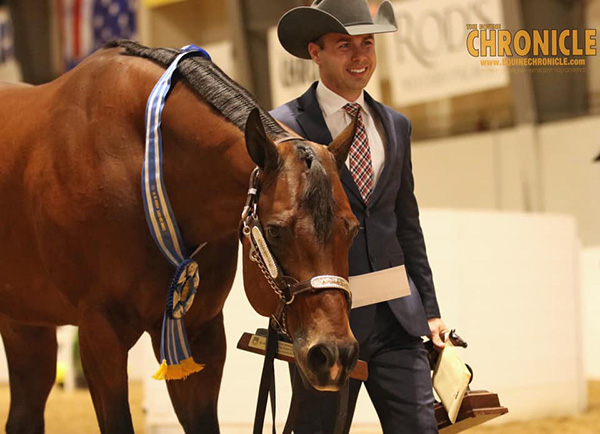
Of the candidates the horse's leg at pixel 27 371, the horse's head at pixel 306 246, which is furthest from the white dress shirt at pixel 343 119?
the horse's leg at pixel 27 371

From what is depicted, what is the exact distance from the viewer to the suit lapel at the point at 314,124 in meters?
2.40

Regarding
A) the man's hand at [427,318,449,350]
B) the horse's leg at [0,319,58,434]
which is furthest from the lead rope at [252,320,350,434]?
the horse's leg at [0,319,58,434]

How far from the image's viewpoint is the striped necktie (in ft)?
7.96

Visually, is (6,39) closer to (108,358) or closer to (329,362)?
(108,358)

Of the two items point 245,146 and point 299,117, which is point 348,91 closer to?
point 299,117

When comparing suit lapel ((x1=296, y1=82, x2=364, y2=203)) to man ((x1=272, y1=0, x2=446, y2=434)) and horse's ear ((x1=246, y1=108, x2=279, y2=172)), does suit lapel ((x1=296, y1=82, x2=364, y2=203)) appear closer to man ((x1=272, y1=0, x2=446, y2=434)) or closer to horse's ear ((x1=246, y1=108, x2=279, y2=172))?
man ((x1=272, y1=0, x2=446, y2=434))

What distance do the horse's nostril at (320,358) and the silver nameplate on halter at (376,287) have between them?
1.38ft

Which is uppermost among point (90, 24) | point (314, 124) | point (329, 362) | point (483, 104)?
point (90, 24)

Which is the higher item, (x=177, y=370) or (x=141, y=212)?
(x=141, y=212)

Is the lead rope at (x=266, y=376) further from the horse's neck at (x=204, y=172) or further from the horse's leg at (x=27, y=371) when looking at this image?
the horse's leg at (x=27, y=371)

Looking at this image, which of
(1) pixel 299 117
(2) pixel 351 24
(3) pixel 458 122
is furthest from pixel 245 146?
(3) pixel 458 122

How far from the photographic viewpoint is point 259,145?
6.98ft

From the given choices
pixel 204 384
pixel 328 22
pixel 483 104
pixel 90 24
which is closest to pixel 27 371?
pixel 204 384

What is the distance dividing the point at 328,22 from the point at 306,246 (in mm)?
731
